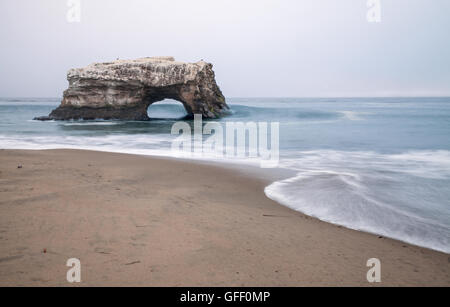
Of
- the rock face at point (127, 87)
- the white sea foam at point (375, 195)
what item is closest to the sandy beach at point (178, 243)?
the white sea foam at point (375, 195)

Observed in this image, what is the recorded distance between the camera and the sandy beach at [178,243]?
2588mm

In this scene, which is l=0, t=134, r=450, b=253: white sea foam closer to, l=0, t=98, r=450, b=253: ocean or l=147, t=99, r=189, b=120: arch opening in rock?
l=0, t=98, r=450, b=253: ocean

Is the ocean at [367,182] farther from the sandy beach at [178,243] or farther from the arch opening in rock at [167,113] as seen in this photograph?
the arch opening in rock at [167,113]

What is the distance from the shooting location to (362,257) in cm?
312

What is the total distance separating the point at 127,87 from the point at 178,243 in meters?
23.5

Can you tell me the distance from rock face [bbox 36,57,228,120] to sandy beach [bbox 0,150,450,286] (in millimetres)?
20272

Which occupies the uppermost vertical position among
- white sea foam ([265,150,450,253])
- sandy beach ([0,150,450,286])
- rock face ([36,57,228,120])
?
rock face ([36,57,228,120])

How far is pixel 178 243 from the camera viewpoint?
→ 3.16 meters

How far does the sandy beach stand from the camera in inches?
102

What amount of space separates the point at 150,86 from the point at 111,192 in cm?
2099

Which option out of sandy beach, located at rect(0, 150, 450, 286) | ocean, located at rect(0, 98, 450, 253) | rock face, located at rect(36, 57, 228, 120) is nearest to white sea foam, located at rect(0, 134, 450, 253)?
ocean, located at rect(0, 98, 450, 253)

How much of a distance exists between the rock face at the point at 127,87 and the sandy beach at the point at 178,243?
2027 cm
